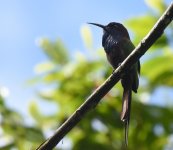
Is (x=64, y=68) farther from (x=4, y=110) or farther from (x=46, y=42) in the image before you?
(x=4, y=110)

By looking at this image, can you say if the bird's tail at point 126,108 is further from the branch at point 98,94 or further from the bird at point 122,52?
the branch at point 98,94

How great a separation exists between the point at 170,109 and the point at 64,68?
104cm

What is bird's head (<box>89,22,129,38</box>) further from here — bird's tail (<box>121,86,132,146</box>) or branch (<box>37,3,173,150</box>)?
branch (<box>37,3,173,150</box>)

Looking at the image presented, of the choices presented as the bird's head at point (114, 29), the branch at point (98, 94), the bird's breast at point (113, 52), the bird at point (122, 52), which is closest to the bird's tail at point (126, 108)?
the bird at point (122, 52)

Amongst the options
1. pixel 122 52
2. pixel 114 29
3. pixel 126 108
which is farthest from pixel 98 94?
pixel 114 29

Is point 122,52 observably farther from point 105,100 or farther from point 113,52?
point 105,100

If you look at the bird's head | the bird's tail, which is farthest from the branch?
the bird's head

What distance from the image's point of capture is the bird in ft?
8.55

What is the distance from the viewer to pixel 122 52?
128 inches

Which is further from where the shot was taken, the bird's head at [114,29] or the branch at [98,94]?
the bird's head at [114,29]

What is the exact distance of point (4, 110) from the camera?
4.48 metres

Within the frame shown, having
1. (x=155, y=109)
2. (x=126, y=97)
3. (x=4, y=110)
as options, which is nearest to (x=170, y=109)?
(x=155, y=109)

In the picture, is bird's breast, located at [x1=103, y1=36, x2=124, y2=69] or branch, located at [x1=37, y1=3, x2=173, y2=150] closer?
branch, located at [x1=37, y1=3, x2=173, y2=150]

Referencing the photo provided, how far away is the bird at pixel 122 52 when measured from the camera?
2.61 m
